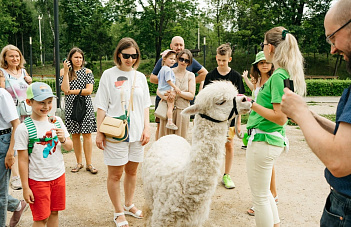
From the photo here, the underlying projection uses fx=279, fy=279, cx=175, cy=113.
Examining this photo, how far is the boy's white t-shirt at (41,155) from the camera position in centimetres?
253

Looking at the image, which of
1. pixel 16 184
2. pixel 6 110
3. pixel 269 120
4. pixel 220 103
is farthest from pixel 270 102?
pixel 16 184

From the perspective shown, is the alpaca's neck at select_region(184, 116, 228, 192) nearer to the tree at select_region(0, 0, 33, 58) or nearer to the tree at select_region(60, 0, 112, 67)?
the tree at select_region(60, 0, 112, 67)

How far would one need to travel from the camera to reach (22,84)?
444 centimetres

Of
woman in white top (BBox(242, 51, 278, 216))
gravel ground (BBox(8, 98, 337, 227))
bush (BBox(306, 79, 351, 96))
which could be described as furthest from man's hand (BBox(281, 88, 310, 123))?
bush (BBox(306, 79, 351, 96))

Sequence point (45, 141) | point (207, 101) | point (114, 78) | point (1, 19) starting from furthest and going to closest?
point (1, 19), point (114, 78), point (45, 141), point (207, 101)

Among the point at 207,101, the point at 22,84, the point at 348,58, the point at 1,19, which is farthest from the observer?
the point at 1,19

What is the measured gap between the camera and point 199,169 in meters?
2.35

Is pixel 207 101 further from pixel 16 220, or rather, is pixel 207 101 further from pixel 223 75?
pixel 16 220

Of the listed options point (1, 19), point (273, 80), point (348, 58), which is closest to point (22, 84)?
point (273, 80)

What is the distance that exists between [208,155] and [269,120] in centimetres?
69

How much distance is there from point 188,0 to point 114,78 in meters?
27.8

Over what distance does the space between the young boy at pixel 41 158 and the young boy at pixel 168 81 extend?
6.20 ft

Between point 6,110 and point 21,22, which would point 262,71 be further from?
point 21,22

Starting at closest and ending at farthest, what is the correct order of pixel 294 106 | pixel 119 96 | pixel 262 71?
1. pixel 294 106
2. pixel 119 96
3. pixel 262 71
